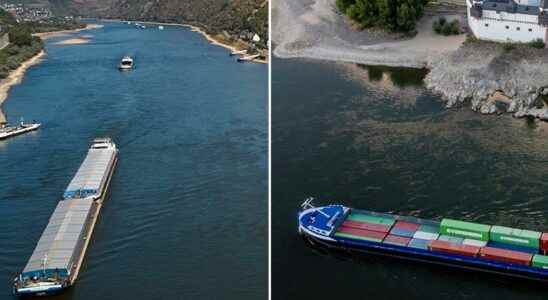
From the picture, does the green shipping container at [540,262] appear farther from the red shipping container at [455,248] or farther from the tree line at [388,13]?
the tree line at [388,13]

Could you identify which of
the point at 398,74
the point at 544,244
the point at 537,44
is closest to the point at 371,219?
the point at 544,244

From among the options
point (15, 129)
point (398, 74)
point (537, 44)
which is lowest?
point (15, 129)

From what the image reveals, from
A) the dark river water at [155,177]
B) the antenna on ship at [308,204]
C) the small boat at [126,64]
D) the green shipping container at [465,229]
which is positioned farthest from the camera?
the small boat at [126,64]

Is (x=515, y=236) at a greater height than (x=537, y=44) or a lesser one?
lesser

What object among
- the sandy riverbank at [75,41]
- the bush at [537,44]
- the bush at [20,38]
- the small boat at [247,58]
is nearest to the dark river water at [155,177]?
the small boat at [247,58]

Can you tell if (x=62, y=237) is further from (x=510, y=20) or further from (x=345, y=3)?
(x=345, y=3)

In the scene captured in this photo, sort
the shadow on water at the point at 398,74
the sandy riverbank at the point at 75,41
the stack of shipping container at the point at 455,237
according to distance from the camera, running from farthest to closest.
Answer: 1. the sandy riverbank at the point at 75,41
2. the shadow on water at the point at 398,74
3. the stack of shipping container at the point at 455,237

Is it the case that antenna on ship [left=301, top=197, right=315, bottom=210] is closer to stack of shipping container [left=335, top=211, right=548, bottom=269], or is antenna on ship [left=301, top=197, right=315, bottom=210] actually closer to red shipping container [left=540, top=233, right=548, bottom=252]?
stack of shipping container [left=335, top=211, right=548, bottom=269]
